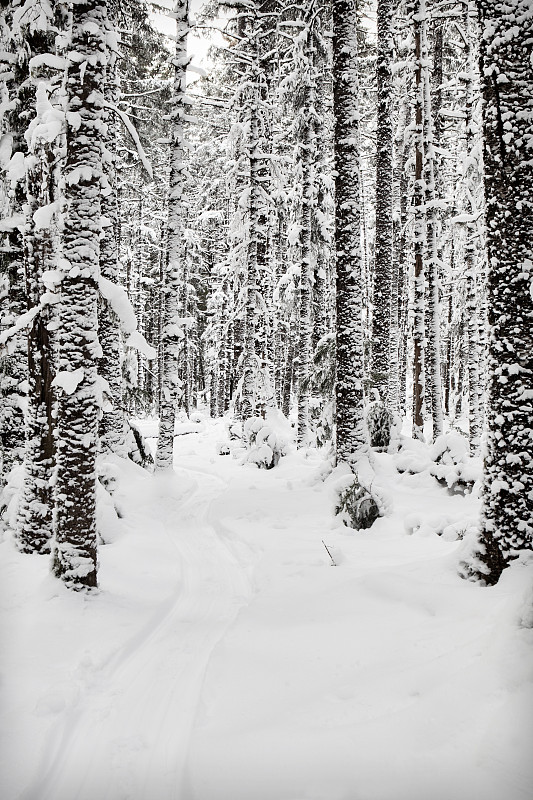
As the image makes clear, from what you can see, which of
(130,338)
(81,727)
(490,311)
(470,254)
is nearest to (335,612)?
(81,727)

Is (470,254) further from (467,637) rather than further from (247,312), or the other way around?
(467,637)

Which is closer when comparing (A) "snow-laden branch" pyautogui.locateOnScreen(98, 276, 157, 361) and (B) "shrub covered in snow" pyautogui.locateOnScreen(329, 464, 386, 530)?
(A) "snow-laden branch" pyautogui.locateOnScreen(98, 276, 157, 361)

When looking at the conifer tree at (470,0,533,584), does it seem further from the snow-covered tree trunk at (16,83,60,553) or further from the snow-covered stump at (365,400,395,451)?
the snow-covered stump at (365,400,395,451)

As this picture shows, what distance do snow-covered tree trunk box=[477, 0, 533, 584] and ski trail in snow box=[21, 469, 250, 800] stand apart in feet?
10.3

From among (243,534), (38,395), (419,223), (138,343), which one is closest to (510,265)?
(138,343)

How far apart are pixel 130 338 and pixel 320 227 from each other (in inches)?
494

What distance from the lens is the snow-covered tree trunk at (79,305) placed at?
17.6 ft

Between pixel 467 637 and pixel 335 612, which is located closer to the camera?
pixel 467 637

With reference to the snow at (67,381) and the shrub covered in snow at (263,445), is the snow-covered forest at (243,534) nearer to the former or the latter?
the snow at (67,381)

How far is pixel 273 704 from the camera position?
379 cm

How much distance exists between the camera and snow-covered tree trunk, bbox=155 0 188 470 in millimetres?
11992

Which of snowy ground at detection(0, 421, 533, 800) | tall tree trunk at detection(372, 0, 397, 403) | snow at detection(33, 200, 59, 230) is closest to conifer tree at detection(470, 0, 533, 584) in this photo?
snowy ground at detection(0, 421, 533, 800)

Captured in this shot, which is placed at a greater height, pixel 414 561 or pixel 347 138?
pixel 347 138

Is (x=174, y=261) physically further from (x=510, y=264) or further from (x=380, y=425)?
(x=510, y=264)
